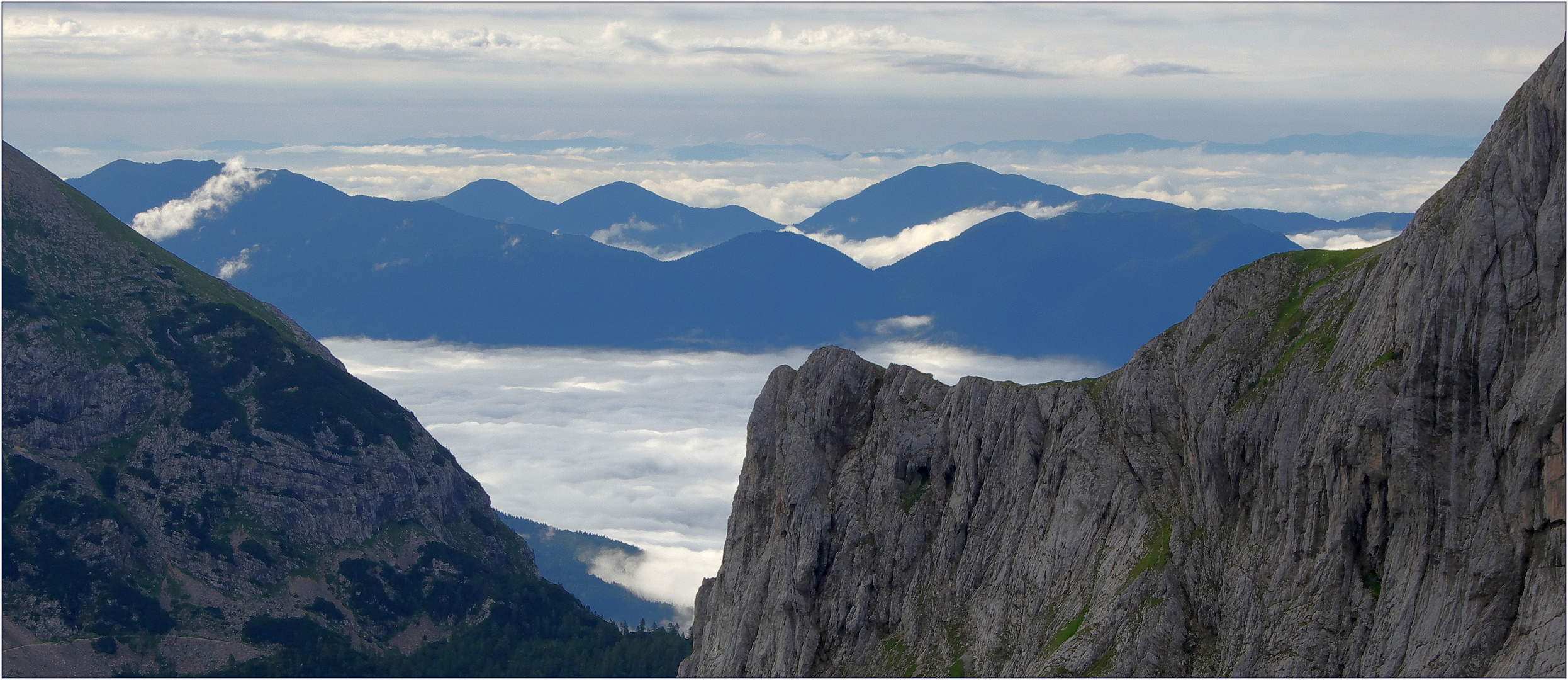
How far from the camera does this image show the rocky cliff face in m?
94.9

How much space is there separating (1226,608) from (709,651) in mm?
67132

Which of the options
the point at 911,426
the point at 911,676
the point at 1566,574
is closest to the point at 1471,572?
the point at 1566,574

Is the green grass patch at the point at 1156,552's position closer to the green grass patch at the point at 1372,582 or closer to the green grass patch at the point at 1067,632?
the green grass patch at the point at 1067,632

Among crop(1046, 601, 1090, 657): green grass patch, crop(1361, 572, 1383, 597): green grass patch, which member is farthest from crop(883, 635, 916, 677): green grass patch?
crop(1361, 572, 1383, 597): green grass patch

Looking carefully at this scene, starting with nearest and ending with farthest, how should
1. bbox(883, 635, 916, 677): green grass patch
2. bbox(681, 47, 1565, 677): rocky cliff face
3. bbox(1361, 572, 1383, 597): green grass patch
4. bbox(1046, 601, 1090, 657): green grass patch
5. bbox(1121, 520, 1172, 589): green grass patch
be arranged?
1. bbox(681, 47, 1565, 677): rocky cliff face
2. bbox(1361, 572, 1383, 597): green grass patch
3. bbox(1121, 520, 1172, 589): green grass patch
4. bbox(1046, 601, 1090, 657): green grass patch
5. bbox(883, 635, 916, 677): green grass patch

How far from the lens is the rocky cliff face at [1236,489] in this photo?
311 feet

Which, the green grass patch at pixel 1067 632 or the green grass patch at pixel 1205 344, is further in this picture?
the green grass patch at pixel 1205 344

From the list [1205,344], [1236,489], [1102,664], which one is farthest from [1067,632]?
[1205,344]

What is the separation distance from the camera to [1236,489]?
114 meters

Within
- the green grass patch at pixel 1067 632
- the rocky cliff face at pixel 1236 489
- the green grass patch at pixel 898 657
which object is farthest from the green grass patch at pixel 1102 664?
the green grass patch at pixel 898 657

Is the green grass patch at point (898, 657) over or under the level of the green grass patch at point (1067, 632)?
under

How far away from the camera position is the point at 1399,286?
103 metres

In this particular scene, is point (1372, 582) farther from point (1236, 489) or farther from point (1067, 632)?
point (1067, 632)

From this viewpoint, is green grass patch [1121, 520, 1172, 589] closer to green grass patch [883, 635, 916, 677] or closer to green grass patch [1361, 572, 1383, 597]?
green grass patch [1361, 572, 1383, 597]
